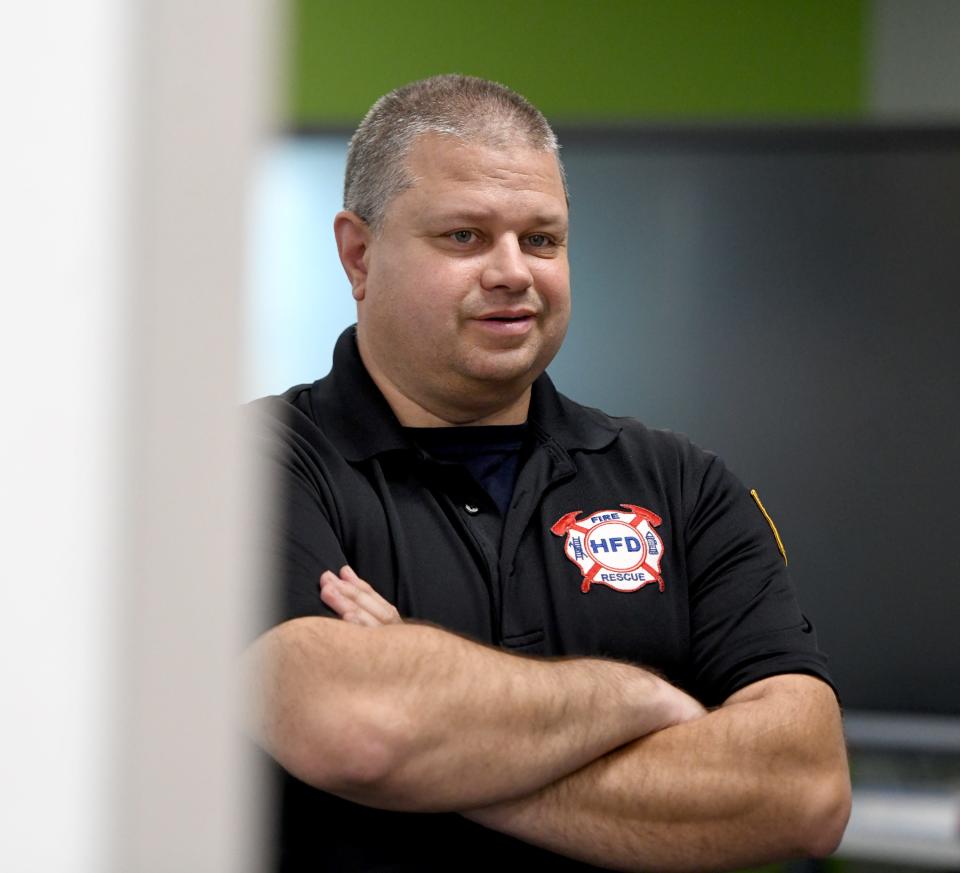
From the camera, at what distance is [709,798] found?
1398mm

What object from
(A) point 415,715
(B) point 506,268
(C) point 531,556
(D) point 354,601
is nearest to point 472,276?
(B) point 506,268

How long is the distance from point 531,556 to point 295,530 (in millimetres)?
296

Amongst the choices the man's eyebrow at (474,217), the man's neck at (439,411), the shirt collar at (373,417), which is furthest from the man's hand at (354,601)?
the man's eyebrow at (474,217)

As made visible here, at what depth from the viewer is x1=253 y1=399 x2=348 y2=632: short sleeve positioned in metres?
1.39

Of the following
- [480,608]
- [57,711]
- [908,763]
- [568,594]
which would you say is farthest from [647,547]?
[908,763]

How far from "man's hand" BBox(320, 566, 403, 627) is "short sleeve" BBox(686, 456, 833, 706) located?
40 cm

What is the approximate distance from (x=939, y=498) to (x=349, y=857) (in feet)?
6.03

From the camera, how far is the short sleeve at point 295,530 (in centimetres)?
139

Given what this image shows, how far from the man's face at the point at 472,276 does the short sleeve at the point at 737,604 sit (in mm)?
309

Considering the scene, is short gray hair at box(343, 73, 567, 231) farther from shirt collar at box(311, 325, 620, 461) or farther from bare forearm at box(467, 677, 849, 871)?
bare forearm at box(467, 677, 849, 871)

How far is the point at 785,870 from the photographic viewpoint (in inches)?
116

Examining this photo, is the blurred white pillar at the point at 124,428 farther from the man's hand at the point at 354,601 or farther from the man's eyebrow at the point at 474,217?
the man's eyebrow at the point at 474,217

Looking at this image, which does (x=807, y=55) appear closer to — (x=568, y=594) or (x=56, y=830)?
(x=568, y=594)

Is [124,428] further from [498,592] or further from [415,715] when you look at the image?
[498,592]
